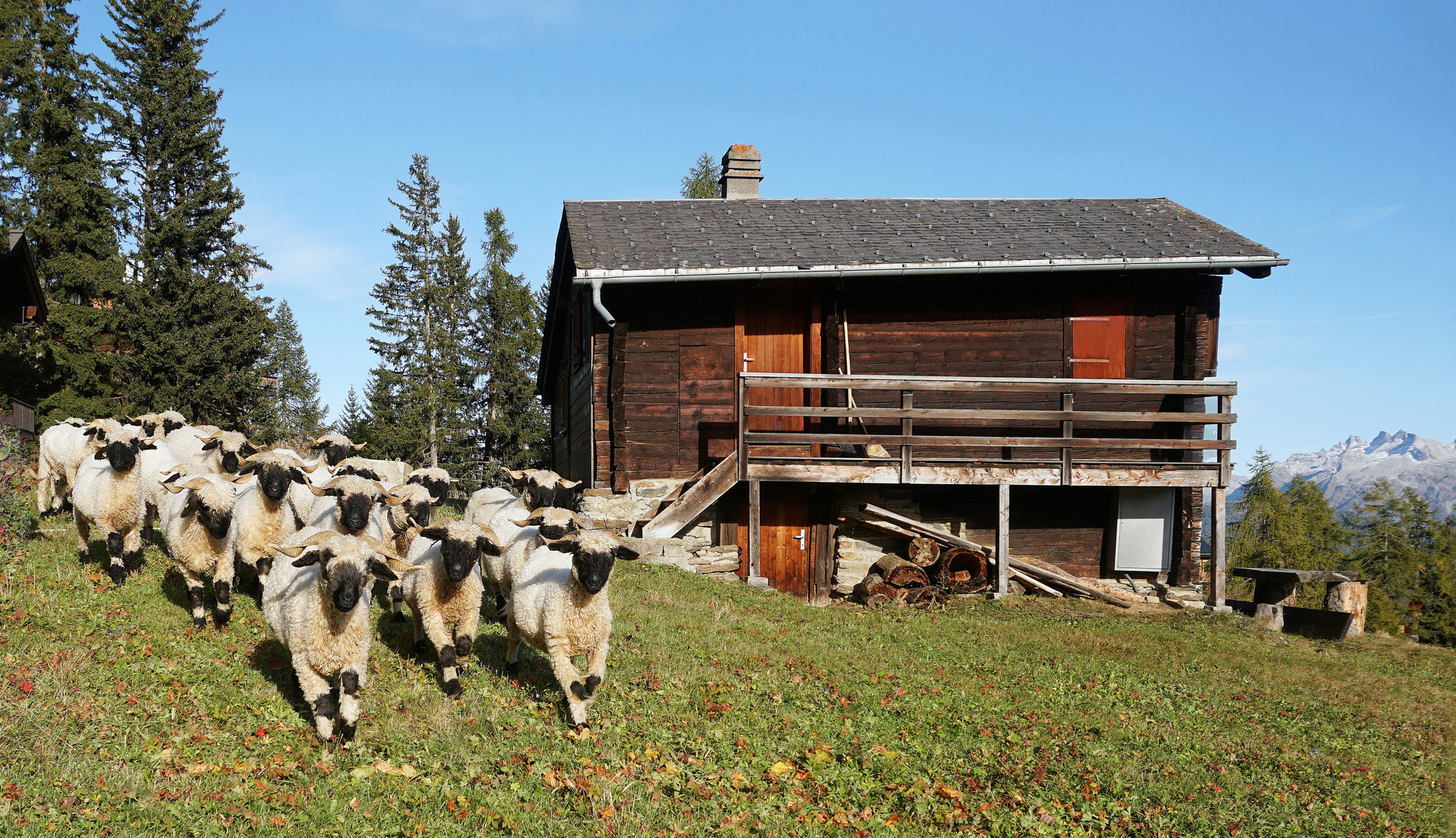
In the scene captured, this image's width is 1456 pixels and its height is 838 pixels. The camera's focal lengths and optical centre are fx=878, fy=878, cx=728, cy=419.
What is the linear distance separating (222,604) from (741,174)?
14242 mm

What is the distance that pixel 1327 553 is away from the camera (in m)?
54.1

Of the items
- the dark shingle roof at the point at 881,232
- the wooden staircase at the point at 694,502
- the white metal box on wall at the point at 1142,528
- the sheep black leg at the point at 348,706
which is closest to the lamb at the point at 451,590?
the sheep black leg at the point at 348,706

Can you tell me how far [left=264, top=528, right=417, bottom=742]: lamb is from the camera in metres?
5.91

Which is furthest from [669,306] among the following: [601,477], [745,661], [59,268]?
[59,268]

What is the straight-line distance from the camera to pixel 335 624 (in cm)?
605

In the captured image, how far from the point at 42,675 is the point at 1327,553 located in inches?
2514

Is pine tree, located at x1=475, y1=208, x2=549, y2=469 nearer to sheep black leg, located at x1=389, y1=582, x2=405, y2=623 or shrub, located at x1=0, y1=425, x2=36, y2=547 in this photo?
shrub, located at x1=0, y1=425, x2=36, y2=547

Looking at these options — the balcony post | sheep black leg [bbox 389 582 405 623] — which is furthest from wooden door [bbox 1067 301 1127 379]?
sheep black leg [bbox 389 582 405 623]

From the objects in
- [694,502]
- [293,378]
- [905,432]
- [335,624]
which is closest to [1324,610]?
[905,432]

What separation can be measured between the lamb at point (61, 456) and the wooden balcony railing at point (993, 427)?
9.11 metres

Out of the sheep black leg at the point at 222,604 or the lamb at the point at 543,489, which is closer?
the sheep black leg at the point at 222,604

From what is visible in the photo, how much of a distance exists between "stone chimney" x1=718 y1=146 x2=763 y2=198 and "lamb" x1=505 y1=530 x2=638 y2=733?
13606 millimetres

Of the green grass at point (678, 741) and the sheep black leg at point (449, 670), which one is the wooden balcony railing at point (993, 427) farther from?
the sheep black leg at point (449, 670)

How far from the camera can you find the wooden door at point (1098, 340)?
15.8 m
